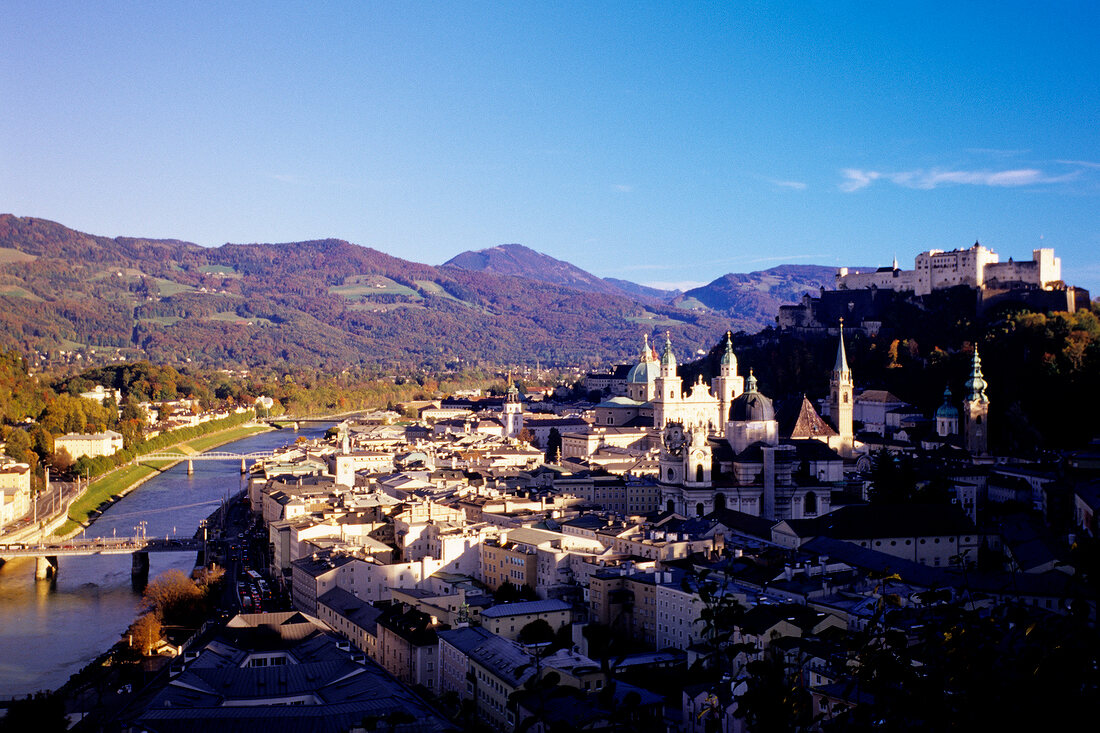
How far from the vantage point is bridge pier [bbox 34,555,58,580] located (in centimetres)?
2934

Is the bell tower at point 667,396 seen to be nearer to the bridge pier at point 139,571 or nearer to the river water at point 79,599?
the river water at point 79,599

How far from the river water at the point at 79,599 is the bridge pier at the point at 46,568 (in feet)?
0.65

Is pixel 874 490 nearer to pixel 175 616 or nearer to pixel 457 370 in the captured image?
pixel 175 616

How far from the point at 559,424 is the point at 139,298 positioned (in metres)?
128

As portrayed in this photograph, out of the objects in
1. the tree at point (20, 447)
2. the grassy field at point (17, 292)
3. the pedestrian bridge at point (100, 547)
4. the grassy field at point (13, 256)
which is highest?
the grassy field at point (13, 256)

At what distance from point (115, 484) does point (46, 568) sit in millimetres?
17855

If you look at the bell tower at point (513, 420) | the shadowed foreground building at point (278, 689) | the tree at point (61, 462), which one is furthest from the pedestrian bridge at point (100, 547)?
the bell tower at point (513, 420)

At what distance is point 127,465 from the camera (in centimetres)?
5200

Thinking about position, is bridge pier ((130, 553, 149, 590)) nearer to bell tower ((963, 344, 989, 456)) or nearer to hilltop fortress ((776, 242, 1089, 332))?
bell tower ((963, 344, 989, 456))

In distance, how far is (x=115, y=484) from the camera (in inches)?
1852

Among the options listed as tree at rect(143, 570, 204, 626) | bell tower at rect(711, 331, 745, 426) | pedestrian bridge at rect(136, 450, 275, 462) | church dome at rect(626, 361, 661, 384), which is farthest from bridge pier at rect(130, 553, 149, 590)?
church dome at rect(626, 361, 661, 384)

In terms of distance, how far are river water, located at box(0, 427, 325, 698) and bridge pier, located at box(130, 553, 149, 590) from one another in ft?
0.89

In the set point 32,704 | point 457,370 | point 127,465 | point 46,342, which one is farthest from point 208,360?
point 32,704

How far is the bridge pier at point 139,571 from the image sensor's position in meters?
28.6
